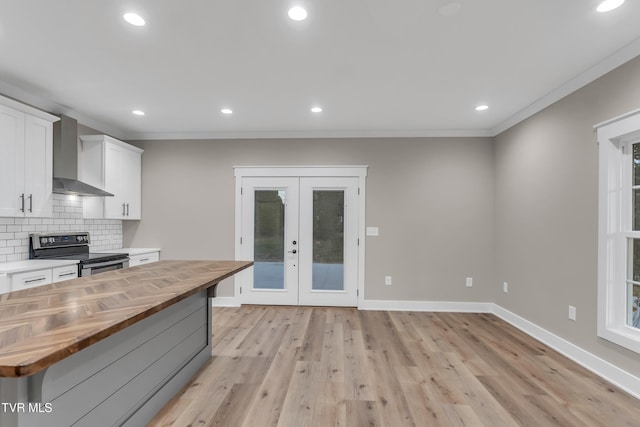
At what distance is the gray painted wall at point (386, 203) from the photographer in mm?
4535

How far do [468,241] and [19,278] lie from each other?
16.8 feet

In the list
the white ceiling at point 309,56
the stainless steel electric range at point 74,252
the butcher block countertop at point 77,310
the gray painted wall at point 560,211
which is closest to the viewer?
the butcher block countertop at point 77,310

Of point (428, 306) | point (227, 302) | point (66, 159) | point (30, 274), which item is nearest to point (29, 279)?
point (30, 274)

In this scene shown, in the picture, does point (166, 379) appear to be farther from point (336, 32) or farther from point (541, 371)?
point (541, 371)

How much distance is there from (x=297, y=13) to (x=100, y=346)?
7.33 feet

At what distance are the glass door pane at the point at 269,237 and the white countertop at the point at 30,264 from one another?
222 cm

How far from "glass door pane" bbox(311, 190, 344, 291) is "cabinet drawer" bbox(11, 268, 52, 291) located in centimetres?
305

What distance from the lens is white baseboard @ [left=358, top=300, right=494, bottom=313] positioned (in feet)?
14.8

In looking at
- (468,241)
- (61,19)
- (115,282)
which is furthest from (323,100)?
(468,241)

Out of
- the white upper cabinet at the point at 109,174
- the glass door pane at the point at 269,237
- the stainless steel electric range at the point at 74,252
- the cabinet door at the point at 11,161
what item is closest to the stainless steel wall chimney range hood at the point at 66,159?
the white upper cabinet at the point at 109,174

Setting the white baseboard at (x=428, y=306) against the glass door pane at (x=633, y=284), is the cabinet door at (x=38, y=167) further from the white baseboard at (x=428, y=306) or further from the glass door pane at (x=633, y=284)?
the glass door pane at (x=633, y=284)

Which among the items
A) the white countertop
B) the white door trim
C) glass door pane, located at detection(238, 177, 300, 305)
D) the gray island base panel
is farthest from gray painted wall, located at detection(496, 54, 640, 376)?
the white countertop

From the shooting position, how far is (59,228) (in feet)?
12.2

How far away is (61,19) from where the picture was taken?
2.10 meters
